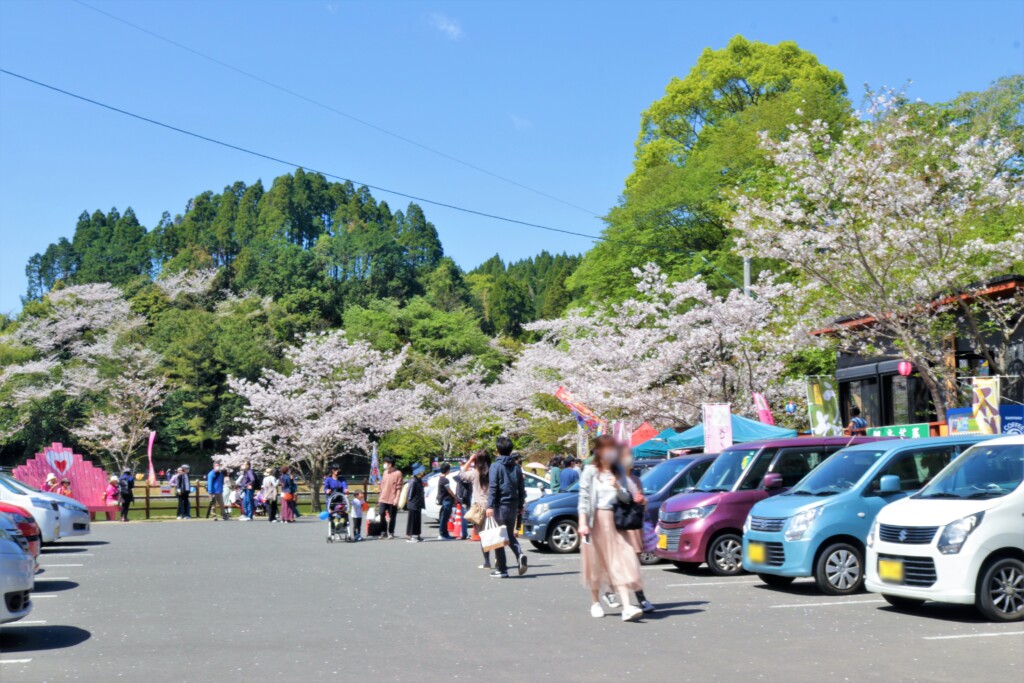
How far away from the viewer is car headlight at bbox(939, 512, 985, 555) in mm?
10086

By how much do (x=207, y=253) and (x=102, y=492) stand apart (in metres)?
82.2

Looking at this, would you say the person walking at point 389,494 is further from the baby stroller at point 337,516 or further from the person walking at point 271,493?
the person walking at point 271,493

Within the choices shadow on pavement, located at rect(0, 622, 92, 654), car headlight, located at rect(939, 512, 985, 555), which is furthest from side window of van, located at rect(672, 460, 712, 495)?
shadow on pavement, located at rect(0, 622, 92, 654)

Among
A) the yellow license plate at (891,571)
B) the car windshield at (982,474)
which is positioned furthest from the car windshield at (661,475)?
the yellow license plate at (891,571)

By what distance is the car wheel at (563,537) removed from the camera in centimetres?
1945

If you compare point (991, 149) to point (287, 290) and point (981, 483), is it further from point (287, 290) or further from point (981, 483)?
point (287, 290)

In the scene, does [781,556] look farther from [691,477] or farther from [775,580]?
[691,477]

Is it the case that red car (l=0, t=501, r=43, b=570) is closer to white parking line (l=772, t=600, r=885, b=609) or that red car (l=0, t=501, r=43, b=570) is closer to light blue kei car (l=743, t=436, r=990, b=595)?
light blue kei car (l=743, t=436, r=990, b=595)

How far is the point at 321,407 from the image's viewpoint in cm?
5134

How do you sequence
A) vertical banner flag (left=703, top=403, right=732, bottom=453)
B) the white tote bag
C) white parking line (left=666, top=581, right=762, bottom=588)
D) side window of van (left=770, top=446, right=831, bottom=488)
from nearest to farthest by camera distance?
white parking line (left=666, top=581, right=762, bottom=588)
the white tote bag
side window of van (left=770, top=446, right=831, bottom=488)
vertical banner flag (left=703, top=403, right=732, bottom=453)

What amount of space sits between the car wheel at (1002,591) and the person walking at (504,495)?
633 cm

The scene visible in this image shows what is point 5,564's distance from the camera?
9.28 metres

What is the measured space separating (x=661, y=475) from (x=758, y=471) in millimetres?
2869

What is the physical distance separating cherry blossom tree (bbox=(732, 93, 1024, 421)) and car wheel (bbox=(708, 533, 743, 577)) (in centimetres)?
792
